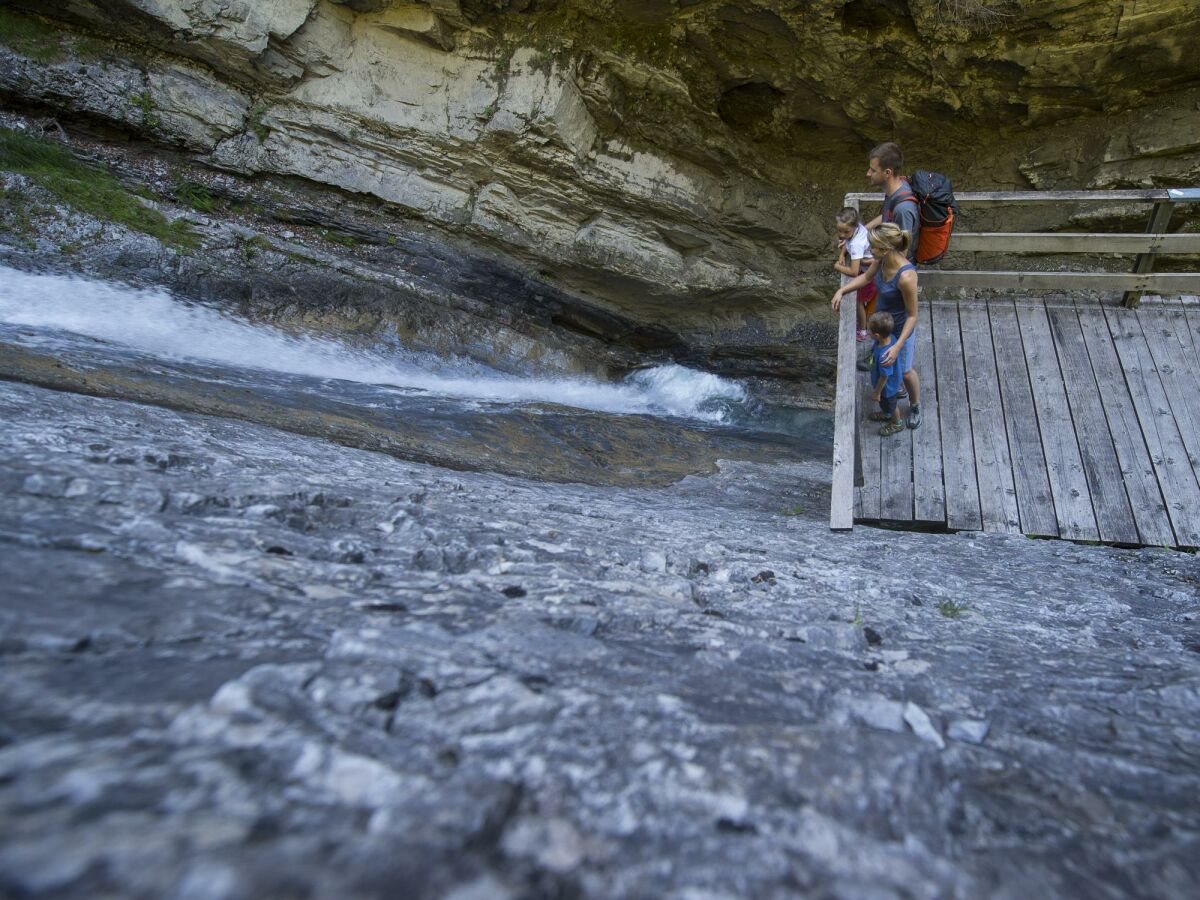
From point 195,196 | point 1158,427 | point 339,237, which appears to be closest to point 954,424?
point 1158,427

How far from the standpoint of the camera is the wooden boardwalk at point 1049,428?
4836 mm

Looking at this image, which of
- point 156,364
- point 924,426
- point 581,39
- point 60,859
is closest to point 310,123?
point 581,39

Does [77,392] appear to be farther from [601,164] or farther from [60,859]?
[601,164]

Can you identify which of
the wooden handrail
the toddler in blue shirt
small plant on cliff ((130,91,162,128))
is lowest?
the toddler in blue shirt

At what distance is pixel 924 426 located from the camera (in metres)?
5.49

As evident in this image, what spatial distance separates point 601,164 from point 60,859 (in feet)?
36.0

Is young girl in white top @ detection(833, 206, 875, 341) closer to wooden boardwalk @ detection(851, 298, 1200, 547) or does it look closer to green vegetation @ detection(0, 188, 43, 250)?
wooden boardwalk @ detection(851, 298, 1200, 547)

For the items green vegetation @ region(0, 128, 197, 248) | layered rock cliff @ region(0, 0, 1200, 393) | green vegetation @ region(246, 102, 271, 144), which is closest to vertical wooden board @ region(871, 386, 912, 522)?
layered rock cliff @ region(0, 0, 1200, 393)

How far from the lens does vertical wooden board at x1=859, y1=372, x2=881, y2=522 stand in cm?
505

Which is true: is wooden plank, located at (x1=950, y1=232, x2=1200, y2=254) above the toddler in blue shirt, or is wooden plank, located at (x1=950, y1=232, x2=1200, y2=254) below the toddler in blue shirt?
above

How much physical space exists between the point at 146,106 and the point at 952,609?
11.2 meters

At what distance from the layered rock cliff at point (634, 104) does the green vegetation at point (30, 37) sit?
3 cm

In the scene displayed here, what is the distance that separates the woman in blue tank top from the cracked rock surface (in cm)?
276

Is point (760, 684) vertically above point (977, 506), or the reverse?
point (977, 506)
